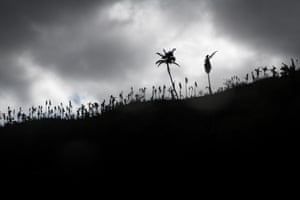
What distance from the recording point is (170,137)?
44.6 ft

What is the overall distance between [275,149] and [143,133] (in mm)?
5407

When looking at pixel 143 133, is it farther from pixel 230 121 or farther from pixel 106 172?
pixel 230 121

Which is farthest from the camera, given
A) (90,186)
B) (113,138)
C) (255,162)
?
(113,138)

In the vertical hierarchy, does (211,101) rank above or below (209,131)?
above

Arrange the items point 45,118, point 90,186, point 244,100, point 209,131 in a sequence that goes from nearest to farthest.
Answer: point 90,186
point 209,131
point 244,100
point 45,118

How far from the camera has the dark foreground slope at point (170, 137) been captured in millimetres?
11922

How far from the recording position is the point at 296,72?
17375 millimetres

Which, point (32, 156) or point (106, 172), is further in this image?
point (32, 156)

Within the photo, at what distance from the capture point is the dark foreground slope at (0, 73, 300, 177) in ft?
39.1

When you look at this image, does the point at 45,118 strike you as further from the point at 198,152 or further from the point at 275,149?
the point at 275,149

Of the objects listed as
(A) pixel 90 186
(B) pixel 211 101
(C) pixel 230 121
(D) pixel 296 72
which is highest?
(D) pixel 296 72

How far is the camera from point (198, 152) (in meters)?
12.3

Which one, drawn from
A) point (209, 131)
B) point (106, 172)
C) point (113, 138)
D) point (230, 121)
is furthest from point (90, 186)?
point (230, 121)

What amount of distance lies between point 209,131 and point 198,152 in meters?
1.38
